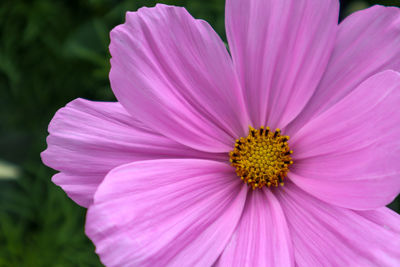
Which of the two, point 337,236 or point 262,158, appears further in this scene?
point 262,158

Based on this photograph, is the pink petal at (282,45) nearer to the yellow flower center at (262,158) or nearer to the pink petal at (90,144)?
the yellow flower center at (262,158)

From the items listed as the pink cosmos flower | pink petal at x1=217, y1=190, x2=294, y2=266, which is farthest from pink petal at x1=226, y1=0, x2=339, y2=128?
pink petal at x1=217, y1=190, x2=294, y2=266

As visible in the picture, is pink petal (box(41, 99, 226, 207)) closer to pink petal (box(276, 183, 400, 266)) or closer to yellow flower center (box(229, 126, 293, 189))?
yellow flower center (box(229, 126, 293, 189))

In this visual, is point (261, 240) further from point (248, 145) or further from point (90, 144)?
point (90, 144)

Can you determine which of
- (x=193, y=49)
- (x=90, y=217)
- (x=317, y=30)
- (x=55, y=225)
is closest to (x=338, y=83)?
(x=317, y=30)

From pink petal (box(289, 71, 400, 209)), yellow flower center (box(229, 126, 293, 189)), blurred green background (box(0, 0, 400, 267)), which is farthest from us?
blurred green background (box(0, 0, 400, 267))

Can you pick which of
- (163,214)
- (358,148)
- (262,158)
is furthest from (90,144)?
(358,148)

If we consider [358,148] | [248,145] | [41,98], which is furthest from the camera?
[41,98]
